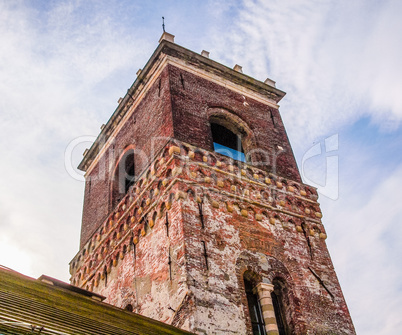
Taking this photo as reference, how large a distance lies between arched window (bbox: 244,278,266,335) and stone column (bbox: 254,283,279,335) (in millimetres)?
105

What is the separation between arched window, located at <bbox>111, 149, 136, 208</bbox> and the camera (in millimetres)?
17141

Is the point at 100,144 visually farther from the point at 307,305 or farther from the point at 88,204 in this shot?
the point at 307,305

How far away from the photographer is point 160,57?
55.5 feet

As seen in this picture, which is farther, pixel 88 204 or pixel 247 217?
pixel 88 204

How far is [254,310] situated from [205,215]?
2.61 m

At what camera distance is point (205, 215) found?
40.6 feet

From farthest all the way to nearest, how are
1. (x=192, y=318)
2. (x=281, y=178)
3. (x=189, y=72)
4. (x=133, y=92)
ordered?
1. (x=133, y=92)
2. (x=189, y=72)
3. (x=281, y=178)
4. (x=192, y=318)

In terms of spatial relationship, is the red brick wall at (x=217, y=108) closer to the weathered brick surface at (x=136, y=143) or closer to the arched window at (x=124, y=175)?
the weathered brick surface at (x=136, y=143)

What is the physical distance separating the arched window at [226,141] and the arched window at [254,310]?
563 cm

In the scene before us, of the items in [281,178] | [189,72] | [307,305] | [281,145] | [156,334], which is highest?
[189,72]

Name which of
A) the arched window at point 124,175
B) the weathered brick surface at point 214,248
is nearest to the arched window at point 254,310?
the weathered brick surface at point 214,248

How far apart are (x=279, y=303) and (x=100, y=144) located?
10.5 metres

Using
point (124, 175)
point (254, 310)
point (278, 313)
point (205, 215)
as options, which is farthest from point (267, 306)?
point (124, 175)

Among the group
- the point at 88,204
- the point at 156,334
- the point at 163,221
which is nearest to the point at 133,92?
the point at 88,204
